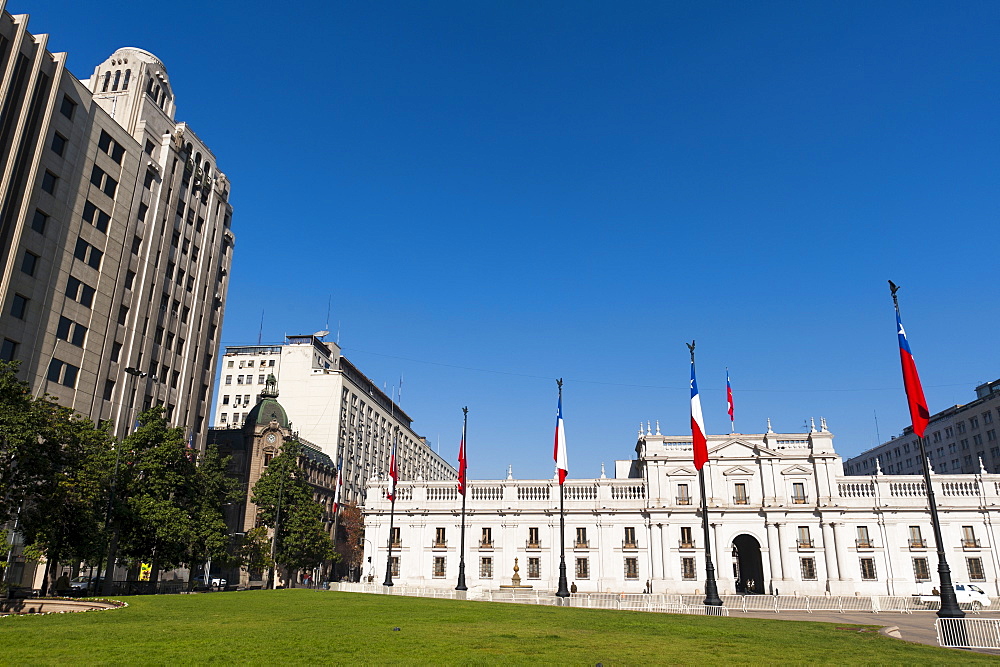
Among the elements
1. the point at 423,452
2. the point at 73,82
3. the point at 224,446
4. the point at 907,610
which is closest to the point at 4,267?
the point at 73,82

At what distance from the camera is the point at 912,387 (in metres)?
29.5

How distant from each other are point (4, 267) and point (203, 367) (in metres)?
28.7

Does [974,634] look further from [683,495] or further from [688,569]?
[683,495]

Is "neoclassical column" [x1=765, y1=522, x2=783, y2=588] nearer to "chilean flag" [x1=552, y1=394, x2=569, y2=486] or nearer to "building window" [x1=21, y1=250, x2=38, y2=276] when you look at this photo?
"chilean flag" [x1=552, y1=394, x2=569, y2=486]

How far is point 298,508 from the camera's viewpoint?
6056 cm

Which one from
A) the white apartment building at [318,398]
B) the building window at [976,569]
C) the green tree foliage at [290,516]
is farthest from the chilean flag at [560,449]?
the white apartment building at [318,398]

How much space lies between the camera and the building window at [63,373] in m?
51.1

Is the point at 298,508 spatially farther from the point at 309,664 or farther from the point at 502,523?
the point at 309,664

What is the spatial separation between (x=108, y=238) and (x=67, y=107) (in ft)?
35.4

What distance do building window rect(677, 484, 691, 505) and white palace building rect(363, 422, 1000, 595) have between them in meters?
0.10

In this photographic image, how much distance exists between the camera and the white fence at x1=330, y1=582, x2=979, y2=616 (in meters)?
37.0

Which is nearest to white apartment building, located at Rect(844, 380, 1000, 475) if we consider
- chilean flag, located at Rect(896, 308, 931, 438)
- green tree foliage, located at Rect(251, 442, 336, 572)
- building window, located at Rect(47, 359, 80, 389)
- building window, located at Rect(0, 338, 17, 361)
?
chilean flag, located at Rect(896, 308, 931, 438)

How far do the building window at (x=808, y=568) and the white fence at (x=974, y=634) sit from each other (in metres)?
45.2

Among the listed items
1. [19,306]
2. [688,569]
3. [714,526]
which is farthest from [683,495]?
[19,306]
